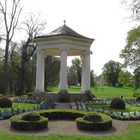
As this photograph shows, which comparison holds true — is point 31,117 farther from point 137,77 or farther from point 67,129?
point 137,77

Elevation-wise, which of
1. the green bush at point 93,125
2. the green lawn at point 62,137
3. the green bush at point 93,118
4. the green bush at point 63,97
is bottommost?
the green lawn at point 62,137

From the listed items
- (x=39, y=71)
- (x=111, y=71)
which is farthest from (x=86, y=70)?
(x=111, y=71)

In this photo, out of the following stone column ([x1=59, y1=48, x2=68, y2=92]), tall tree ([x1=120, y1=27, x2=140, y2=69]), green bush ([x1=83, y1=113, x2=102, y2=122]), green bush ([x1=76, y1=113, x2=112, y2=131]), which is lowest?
green bush ([x1=76, y1=113, x2=112, y2=131])

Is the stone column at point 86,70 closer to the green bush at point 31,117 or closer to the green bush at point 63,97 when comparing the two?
the green bush at point 63,97

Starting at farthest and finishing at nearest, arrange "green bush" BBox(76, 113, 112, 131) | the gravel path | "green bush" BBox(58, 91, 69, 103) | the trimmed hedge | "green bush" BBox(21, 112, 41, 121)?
"green bush" BBox(58, 91, 69, 103), "green bush" BBox(21, 112, 41, 121), "green bush" BBox(76, 113, 112, 131), the trimmed hedge, the gravel path

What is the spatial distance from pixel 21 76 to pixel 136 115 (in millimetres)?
30926

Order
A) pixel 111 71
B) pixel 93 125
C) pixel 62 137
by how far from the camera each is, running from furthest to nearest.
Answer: pixel 111 71 < pixel 93 125 < pixel 62 137

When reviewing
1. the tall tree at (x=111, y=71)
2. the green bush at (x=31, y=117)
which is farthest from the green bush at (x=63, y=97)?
the tall tree at (x=111, y=71)

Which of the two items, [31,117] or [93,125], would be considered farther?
[31,117]

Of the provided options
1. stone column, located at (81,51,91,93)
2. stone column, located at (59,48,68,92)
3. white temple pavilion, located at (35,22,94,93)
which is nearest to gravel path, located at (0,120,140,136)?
stone column, located at (59,48,68,92)

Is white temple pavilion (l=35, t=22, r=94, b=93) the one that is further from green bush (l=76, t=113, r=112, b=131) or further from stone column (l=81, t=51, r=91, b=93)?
green bush (l=76, t=113, r=112, b=131)

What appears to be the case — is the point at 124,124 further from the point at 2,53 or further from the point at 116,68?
the point at 116,68

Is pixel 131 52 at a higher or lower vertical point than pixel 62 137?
higher

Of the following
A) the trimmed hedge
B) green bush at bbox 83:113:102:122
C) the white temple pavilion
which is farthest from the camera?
the white temple pavilion
